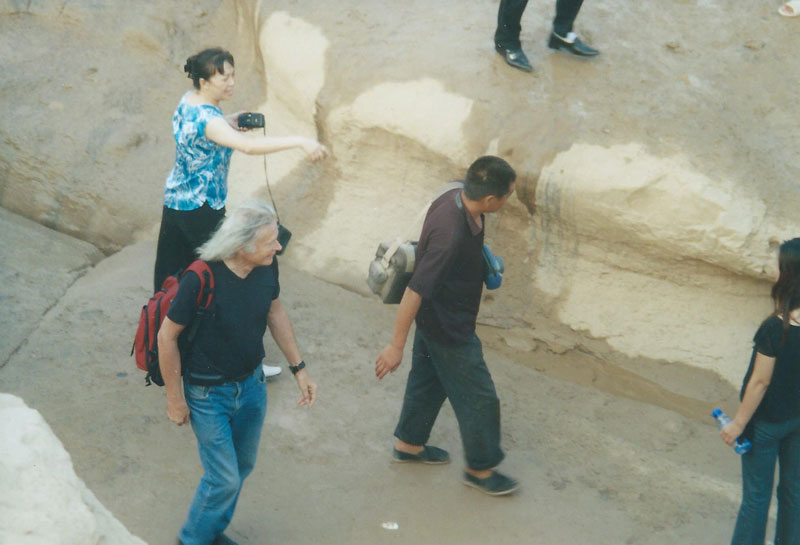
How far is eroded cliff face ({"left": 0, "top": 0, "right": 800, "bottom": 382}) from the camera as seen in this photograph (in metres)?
5.11

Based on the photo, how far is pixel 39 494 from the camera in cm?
209

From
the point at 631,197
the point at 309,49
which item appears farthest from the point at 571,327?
the point at 309,49

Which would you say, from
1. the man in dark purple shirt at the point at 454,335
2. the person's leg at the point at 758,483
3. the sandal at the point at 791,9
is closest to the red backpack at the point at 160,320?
the man in dark purple shirt at the point at 454,335

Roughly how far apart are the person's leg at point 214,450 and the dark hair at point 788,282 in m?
2.18

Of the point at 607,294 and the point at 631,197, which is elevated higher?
the point at 631,197

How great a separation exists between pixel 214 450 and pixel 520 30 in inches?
137

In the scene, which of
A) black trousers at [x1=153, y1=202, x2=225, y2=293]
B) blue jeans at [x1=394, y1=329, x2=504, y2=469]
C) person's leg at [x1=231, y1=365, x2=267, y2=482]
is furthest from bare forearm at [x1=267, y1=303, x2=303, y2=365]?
black trousers at [x1=153, y1=202, x2=225, y2=293]

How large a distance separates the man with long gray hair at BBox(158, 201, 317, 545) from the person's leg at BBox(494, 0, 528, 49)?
108 inches

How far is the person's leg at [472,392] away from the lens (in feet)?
13.4

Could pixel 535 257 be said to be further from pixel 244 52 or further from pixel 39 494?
pixel 39 494

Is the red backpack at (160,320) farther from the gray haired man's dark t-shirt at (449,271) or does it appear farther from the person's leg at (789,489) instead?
the person's leg at (789,489)

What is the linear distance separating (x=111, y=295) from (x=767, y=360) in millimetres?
3884

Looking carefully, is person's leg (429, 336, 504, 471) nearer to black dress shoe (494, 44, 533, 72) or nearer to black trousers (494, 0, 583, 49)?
black dress shoe (494, 44, 533, 72)

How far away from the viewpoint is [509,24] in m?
5.57
